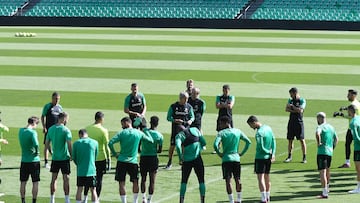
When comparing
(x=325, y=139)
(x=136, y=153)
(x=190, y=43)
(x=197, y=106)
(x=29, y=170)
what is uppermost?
(x=190, y=43)

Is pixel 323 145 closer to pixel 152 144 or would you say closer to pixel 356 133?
pixel 356 133

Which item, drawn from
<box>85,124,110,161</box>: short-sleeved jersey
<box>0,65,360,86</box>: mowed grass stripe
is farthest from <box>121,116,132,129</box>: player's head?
<box>0,65,360,86</box>: mowed grass stripe

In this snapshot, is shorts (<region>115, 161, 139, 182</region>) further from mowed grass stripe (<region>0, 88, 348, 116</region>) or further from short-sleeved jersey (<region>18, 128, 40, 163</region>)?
mowed grass stripe (<region>0, 88, 348, 116</region>)

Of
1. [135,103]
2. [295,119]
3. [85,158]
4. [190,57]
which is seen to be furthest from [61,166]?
[190,57]

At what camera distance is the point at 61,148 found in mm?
16641

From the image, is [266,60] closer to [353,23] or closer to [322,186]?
[353,23]

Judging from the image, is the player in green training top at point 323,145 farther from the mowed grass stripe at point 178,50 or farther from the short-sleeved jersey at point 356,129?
the mowed grass stripe at point 178,50

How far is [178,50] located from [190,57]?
3.59 meters

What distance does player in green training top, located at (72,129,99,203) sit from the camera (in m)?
15.8

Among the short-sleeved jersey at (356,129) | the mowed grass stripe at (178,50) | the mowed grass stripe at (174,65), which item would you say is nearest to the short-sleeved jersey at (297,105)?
the short-sleeved jersey at (356,129)

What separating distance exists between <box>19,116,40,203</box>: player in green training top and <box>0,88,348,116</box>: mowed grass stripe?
427 inches

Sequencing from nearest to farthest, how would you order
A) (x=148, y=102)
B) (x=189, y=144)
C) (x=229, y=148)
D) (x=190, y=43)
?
1. (x=189, y=144)
2. (x=229, y=148)
3. (x=148, y=102)
4. (x=190, y=43)

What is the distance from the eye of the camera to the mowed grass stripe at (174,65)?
37.9 metres

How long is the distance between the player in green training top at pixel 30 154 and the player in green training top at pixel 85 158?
103 centimetres
